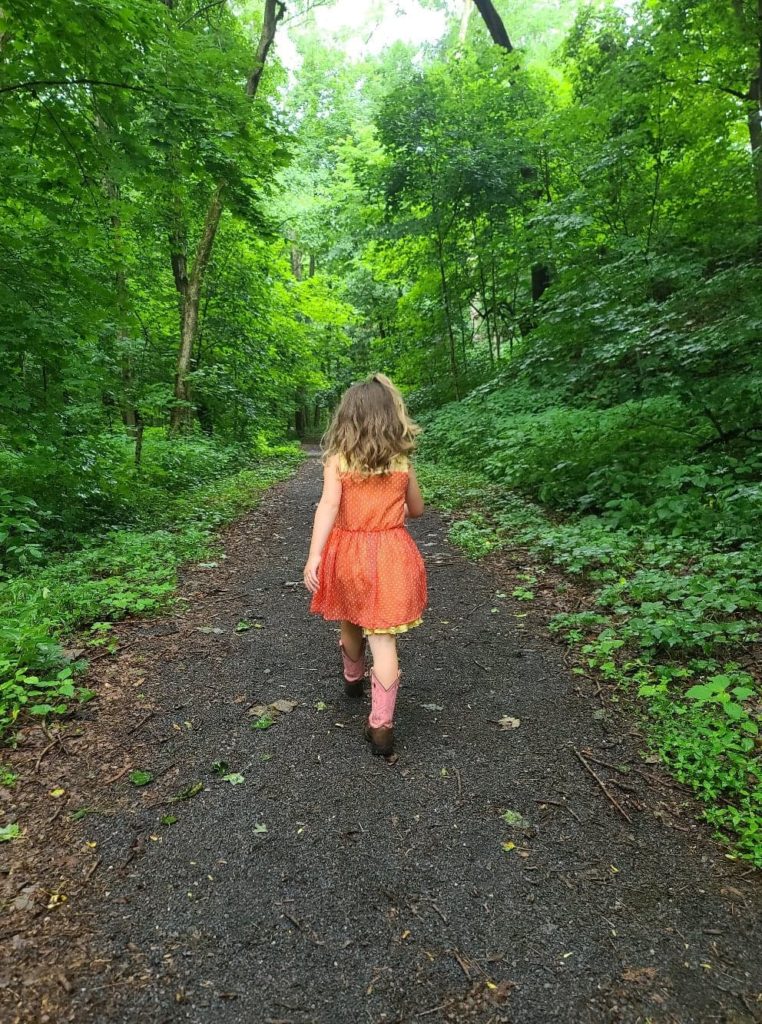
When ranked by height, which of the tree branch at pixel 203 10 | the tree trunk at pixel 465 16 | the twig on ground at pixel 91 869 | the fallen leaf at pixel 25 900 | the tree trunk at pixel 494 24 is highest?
the tree trunk at pixel 465 16

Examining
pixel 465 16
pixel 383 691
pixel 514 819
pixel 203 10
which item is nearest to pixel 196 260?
pixel 203 10

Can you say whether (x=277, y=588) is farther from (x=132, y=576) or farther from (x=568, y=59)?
(x=568, y=59)

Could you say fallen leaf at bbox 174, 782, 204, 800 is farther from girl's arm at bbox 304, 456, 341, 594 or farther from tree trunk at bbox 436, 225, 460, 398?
tree trunk at bbox 436, 225, 460, 398

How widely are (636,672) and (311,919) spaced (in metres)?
2.33

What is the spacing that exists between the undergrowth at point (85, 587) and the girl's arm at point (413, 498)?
2.13m

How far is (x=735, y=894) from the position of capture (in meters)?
2.02

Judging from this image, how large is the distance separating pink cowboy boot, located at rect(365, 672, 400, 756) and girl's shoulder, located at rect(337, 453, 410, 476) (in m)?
1.01

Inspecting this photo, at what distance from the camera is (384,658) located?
112 inches

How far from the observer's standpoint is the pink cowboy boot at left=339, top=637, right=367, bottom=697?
332 cm

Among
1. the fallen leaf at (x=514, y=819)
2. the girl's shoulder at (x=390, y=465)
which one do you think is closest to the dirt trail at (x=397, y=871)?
the fallen leaf at (x=514, y=819)

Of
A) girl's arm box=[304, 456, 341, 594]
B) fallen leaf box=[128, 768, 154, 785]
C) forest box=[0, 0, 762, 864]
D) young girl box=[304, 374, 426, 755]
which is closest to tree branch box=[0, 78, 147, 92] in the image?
forest box=[0, 0, 762, 864]

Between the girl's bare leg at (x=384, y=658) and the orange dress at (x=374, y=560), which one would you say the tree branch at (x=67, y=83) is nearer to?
the orange dress at (x=374, y=560)

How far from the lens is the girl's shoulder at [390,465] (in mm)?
2803

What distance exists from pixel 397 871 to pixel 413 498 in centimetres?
167
